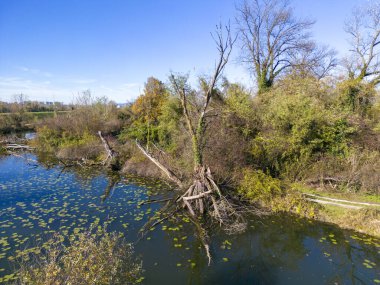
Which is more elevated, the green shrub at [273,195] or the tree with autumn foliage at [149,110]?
the tree with autumn foliage at [149,110]

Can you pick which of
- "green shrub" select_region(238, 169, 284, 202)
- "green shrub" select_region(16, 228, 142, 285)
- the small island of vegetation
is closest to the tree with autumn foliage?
the small island of vegetation

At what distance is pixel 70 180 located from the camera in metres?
15.8

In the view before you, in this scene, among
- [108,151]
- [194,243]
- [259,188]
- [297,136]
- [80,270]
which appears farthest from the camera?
[108,151]

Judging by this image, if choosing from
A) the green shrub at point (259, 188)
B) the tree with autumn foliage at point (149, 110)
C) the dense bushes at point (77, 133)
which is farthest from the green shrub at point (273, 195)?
the dense bushes at point (77, 133)

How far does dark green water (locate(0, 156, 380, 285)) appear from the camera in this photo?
7070mm

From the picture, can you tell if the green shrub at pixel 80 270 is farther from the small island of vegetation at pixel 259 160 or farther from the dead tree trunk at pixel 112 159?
the dead tree trunk at pixel 112 159

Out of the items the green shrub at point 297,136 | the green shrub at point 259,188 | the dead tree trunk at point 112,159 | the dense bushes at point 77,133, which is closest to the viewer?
the green shrub at point 259,188

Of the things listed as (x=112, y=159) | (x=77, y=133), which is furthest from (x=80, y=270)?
(x=77, y=133)

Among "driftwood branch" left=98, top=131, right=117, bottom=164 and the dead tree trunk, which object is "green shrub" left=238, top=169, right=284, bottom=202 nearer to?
the dead tree trunk

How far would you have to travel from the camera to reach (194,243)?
8609 millimetres

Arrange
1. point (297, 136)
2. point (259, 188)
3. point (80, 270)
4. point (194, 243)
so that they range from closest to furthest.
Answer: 1. point (80, 270)
2. point (194, 243)
3. point (259, 188)
4. point (297, 136)

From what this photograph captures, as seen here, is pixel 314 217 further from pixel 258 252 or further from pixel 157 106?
pixel 157 106

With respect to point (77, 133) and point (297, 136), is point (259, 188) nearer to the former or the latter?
point (297, 136)

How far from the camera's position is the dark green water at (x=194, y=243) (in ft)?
23.2
